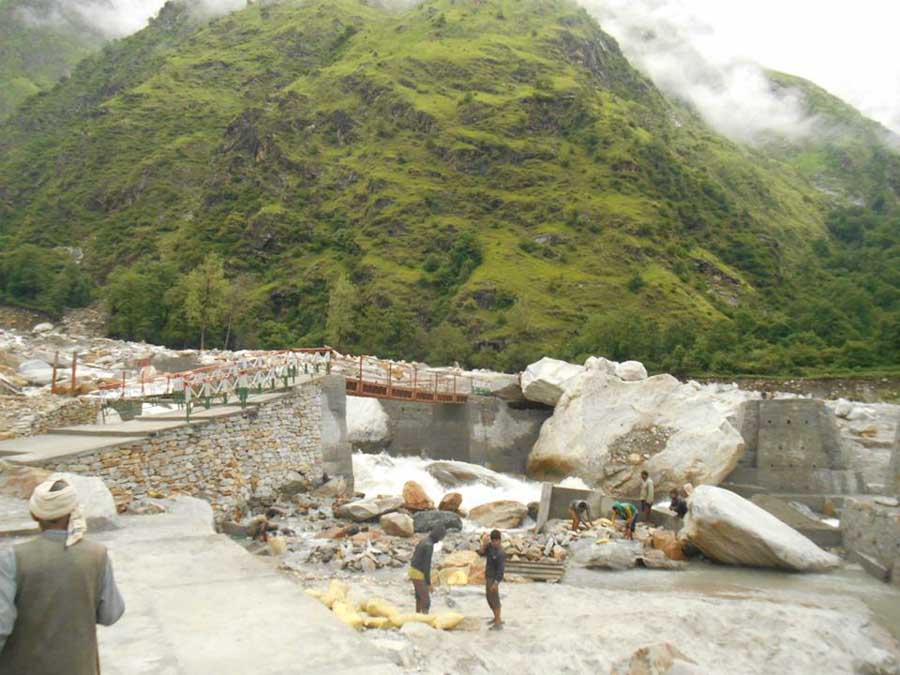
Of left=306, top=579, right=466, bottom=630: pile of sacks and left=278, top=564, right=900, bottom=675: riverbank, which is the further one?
left=278, top=564, right=900, bottom=675: riverbank

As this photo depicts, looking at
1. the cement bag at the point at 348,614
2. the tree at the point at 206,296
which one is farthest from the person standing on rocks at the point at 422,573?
the tree at the point at 206,296

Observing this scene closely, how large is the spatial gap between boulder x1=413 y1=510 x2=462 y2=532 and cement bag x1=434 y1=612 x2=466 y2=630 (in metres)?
7.58

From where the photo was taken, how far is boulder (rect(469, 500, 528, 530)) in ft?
57.4

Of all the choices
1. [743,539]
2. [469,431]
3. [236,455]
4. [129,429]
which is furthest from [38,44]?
[743,539]

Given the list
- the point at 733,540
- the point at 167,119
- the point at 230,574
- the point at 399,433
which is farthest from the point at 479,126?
the point at 230,574

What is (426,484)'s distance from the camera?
2202 cm

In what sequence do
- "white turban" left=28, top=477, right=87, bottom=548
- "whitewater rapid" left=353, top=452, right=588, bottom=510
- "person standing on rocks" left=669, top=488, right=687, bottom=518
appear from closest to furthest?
"white turban" left=28, top=477, right=87, bottom=548 → "person standing on rocks" left=669, top=488, right=687, bottom=518 → "whitewater rapid" left=353, top=452, right=588, bottom=510

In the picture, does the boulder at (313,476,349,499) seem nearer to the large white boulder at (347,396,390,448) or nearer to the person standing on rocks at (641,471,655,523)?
the person standing on rocks at (641,471,655,523)

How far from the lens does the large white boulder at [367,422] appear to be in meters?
26.7

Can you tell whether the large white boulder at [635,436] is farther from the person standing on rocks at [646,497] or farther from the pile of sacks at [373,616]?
the pile of sacks at [373,616]

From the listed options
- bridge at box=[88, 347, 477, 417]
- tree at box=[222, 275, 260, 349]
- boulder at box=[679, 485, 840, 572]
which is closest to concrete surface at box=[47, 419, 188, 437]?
bridge at box=[88, 347, 477, 417]

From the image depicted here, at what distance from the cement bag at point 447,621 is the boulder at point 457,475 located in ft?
45.3

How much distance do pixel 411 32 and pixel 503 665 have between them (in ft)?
411

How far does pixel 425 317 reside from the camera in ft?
226
